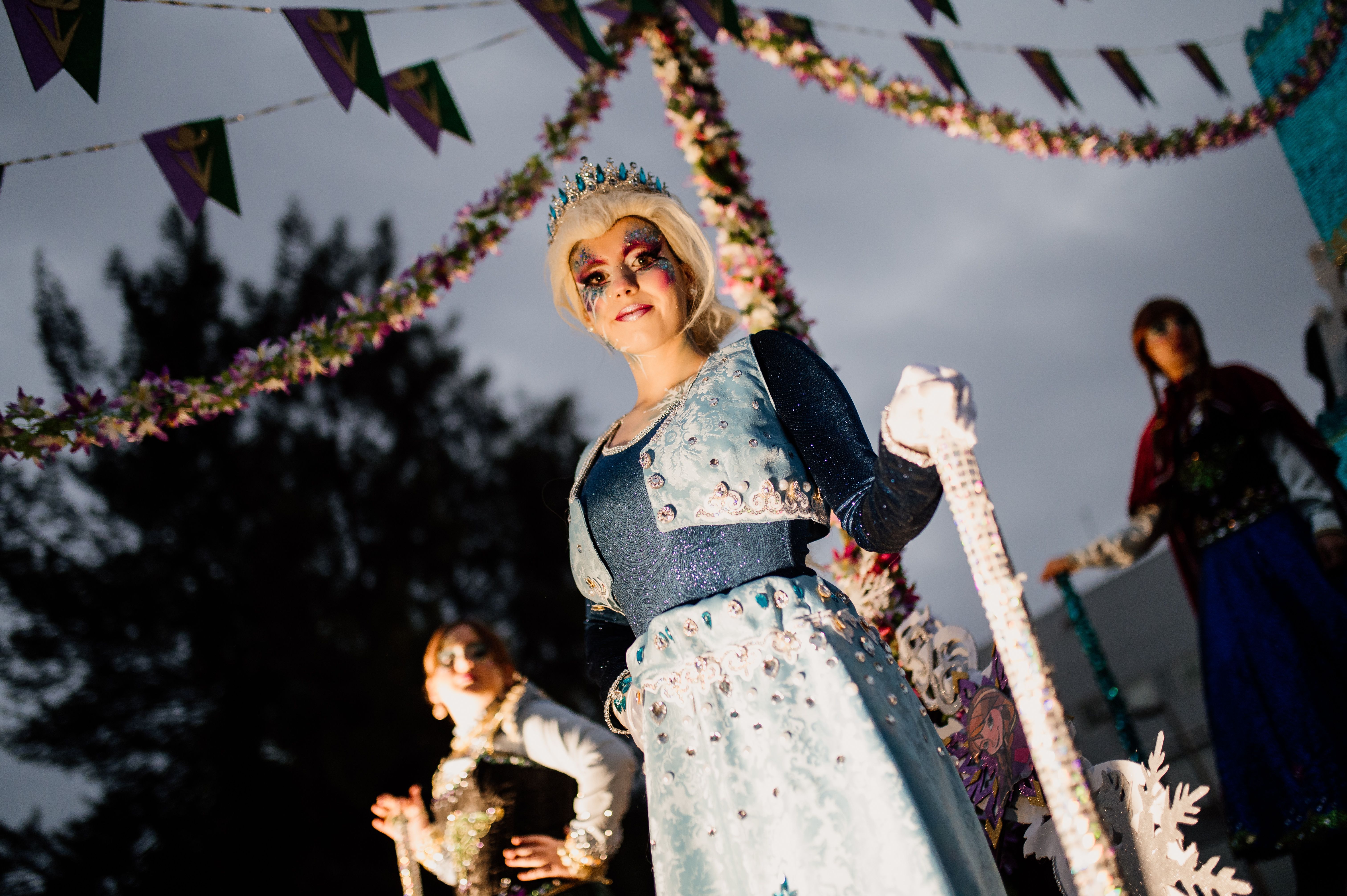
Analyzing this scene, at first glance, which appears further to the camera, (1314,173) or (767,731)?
(1314,173)

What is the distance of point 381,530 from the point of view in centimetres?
1090

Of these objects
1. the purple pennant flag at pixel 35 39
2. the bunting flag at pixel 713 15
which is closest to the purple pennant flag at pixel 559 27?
the bunting flag at pixel 713 15

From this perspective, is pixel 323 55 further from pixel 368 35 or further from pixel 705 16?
pixel 705 16

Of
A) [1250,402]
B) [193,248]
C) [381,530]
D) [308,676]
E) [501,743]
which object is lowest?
[501,743]

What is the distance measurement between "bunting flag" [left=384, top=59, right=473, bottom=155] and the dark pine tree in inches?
246

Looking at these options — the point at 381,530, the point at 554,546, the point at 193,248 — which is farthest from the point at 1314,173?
the point at 193,248

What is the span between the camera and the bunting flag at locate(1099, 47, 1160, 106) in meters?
5.10

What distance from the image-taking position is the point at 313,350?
3.63 metres

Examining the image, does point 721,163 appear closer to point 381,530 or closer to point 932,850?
point 932,850

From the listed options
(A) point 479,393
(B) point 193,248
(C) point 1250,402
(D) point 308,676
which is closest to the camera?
(C) point 1250,402

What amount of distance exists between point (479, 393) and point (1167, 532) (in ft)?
34.6

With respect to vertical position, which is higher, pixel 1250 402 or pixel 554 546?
pixel 554 546

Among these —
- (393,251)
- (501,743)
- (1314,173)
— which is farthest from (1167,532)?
(393,251)

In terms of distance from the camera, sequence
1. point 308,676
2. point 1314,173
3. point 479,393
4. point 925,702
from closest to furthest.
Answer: point 925,702
point 1314,173
point 308,676
point 479,393
